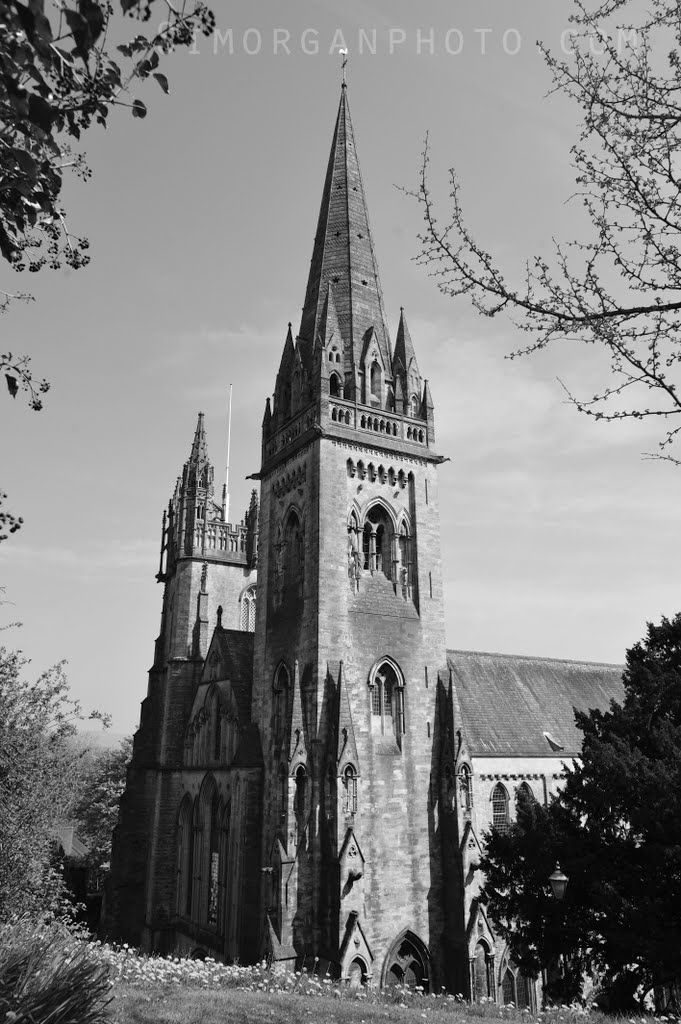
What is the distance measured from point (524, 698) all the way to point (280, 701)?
38.5ft

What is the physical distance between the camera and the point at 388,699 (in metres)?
24.4

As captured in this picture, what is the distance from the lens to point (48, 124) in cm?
388

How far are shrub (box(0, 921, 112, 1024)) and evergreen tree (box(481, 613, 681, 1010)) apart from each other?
12096 mm

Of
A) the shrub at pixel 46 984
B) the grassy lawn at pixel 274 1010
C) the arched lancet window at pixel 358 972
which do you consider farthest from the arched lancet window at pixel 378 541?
the shrub at pixel 46 984

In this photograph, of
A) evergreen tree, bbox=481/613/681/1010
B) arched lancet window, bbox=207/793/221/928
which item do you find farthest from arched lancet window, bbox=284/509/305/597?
evergreen tree, bbox=481/613/681/1010

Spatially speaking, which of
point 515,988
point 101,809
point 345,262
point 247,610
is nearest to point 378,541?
point 345,262

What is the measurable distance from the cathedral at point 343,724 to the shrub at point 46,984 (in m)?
14.6

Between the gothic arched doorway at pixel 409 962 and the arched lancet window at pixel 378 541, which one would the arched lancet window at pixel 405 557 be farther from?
the gothic arched doorway at pixel 409 962

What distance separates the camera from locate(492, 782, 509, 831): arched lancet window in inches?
1048

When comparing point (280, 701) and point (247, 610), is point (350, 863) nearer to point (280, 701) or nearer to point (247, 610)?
point (280, 701)

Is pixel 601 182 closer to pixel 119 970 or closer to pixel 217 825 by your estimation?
pixel 119 970

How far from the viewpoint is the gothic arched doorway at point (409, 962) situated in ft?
70.4

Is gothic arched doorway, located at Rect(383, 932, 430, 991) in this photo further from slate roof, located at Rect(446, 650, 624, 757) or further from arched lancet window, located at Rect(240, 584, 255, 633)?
arched lancet window, located at Rect(240, 584, 255, 633)

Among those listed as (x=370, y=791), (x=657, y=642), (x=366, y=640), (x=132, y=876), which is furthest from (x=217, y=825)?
(x=657, y=642)
